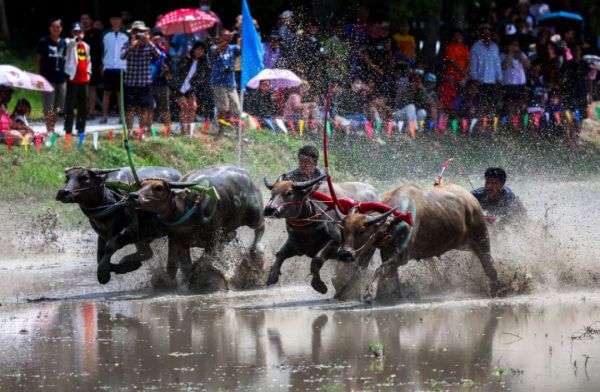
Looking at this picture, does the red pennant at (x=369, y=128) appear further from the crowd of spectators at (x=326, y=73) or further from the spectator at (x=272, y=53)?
the spectator at (x=272, y=53)

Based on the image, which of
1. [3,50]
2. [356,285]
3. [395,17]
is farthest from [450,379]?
[3,50]

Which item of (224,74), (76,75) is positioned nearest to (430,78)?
(224,74)

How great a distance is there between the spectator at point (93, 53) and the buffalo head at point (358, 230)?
36.5 feet

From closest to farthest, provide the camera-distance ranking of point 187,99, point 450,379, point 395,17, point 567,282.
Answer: point 450,379 → point 567,282 → point 187,99 → point 395,17

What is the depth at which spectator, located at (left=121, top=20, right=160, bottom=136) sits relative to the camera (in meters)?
20.4

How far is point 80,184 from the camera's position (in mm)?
13688

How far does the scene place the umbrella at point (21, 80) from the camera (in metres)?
20.2

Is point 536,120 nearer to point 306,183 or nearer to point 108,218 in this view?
point 306,183

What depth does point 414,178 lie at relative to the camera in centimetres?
2264

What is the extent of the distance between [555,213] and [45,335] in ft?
29.8

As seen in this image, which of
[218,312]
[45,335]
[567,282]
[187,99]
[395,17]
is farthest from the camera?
[395,17]

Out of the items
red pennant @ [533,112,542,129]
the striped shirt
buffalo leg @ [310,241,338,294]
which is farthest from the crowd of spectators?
buffalo leg @ [310,241,338,294]

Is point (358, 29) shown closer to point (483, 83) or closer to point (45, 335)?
point (483, 83)

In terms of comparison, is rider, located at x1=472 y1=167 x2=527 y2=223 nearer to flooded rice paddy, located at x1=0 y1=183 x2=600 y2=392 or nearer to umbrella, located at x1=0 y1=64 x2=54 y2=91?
flooded rice paddy, located at x1=0 y1=183 x2=600 y2=392
